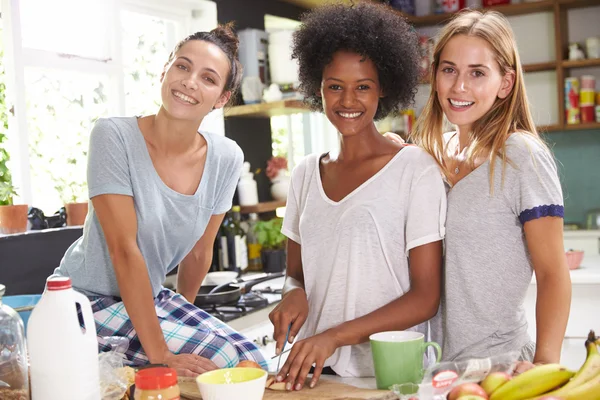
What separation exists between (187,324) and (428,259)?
78 centimetres

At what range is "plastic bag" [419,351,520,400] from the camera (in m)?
1.12

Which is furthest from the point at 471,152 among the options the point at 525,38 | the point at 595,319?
the point at 525,38

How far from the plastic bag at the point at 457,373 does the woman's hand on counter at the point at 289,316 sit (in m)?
0.41

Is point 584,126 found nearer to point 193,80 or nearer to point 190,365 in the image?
point 193,80

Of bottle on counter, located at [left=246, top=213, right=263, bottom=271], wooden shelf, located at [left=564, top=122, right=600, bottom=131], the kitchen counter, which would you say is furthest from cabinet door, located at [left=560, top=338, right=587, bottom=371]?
wooden shelf, located at [left=564, top=122, right=600, bottom=131]

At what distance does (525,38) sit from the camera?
505 centimetres

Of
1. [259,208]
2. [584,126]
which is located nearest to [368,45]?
[259,208]

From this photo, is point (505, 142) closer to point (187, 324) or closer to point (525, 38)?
point (187, 324)

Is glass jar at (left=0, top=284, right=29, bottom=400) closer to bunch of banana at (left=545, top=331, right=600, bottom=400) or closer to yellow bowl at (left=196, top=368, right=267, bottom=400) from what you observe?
yellow bowl at (left=196, top=368, right=267, bottom=400)

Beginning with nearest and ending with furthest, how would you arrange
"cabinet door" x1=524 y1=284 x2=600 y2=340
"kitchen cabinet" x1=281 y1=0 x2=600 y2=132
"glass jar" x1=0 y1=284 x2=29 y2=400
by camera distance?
"glass jar" x1=0 y1=284 x2=29 y2=400 → "cabinet door" x1=524 y1=284 x2=600 y2=340 → "kitchen cabinet" x1=281 y1=0 x2=600 y2=132

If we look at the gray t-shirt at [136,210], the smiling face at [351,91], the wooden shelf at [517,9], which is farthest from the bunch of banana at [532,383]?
the wooden shelf at [517,9]

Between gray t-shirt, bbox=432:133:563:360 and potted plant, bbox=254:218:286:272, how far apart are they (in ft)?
7.53

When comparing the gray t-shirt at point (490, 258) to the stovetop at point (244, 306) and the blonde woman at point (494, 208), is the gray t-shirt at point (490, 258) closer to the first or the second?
the blonde woman at point (494, 208)

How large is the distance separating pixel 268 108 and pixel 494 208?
92.5 inches
